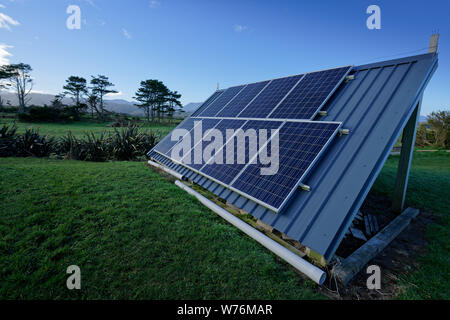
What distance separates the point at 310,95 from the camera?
547cm

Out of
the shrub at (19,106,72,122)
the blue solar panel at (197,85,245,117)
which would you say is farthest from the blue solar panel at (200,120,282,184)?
the shrub at (19,106,72,122)

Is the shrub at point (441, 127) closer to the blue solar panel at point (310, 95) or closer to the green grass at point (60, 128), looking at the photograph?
the blue solar panel at point (310, 95)

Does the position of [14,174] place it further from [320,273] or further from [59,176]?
[320,273]

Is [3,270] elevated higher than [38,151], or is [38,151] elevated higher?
[38,151]

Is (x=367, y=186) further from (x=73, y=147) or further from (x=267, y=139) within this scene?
(x=73, y=147)

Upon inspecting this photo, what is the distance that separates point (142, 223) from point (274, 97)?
5715 mm

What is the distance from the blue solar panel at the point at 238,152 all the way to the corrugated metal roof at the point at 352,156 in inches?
22.7

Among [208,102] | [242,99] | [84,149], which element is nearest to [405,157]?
[242,99]

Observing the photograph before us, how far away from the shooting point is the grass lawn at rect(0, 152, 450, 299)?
9.65 ft

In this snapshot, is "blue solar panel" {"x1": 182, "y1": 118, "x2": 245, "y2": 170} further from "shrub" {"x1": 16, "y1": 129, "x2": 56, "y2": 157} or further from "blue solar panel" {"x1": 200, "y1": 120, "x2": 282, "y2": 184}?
"shrub" {"x1": 16, "y1": 129, "x2": 56, "y2": 157}

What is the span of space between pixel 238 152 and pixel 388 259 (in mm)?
3955

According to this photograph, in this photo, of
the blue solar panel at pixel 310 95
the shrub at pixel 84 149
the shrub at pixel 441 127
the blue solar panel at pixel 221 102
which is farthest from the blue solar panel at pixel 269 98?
the shrub at pixel 441 127
